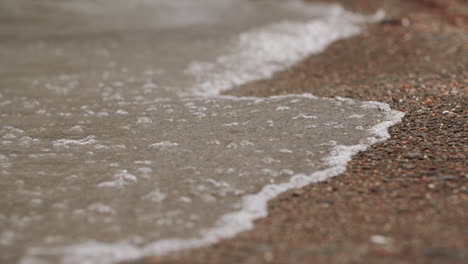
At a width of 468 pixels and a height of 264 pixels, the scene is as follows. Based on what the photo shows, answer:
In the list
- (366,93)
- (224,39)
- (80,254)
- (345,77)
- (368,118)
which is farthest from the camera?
(224,39)

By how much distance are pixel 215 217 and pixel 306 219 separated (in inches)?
22.0

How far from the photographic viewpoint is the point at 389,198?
9.68ft

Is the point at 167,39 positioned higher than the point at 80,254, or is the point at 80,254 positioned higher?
the point at 167,39

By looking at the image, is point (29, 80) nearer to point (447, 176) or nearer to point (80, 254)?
point (80, 254)


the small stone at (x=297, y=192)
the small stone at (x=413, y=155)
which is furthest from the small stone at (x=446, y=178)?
the small stone at (x=297, y=192)

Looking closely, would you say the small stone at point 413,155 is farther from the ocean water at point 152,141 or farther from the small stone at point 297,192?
the small stone at point 297,192

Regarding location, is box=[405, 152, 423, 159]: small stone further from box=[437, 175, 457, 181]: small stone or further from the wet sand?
box=[437, 175, 457, 181]: small stone

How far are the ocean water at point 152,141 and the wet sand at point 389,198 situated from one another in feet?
0.53

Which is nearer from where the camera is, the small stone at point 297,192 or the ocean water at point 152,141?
the ocean water at point 152,141

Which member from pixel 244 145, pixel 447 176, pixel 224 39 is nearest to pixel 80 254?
pixel 244 145

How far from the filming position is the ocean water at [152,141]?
276cm

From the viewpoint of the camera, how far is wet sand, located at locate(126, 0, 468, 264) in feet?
7.97

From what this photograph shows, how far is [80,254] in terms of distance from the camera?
8.22 ft

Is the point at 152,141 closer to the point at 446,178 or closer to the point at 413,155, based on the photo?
the point at 413,155
